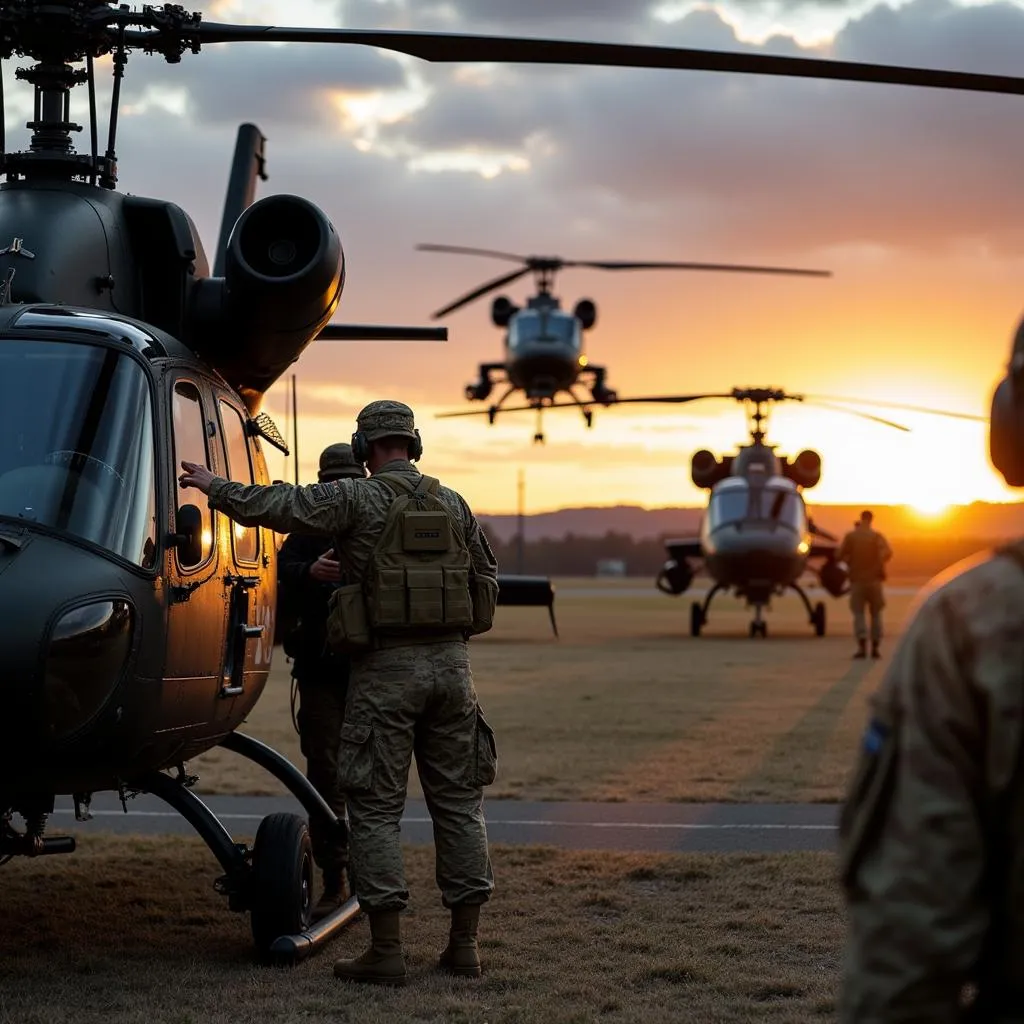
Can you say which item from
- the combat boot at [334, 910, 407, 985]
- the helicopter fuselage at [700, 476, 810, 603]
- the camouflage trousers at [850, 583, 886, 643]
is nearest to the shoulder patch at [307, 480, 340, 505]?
the combat boot at [334, 910, 407, 985]

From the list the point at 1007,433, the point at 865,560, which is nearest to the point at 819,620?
the point at 865,560

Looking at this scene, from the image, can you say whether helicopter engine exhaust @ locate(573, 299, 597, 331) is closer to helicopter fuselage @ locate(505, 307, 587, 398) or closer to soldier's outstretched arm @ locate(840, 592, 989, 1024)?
helicopter fuselage @ locate(505, 307, 587, 398)

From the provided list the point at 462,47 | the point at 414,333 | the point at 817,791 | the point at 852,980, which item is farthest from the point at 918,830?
the point at 817,791

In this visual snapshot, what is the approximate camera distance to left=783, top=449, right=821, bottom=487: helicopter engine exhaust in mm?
30531

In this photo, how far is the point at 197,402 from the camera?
5.96 m

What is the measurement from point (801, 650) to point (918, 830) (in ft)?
78.6

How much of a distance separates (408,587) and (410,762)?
0.64 metres

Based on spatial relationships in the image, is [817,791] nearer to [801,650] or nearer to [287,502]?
[287,502]

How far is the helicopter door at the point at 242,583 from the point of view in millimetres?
5949

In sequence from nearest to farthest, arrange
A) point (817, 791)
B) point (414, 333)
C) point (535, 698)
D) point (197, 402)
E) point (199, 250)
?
point (197, 402) < point (199, 250) < point (414, 333) < point (817, 791) < point (535, 698)

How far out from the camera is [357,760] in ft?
17.9

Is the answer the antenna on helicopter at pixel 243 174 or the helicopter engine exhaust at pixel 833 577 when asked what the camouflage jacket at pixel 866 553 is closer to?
the helicopter engine exhaust at pixel 833 577

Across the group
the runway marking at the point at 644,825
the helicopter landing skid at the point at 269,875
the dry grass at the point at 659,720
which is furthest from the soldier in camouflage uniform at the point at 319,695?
the dry grass at the point at 659,720

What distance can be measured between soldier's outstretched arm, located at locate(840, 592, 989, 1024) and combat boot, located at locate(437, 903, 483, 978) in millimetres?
3976
